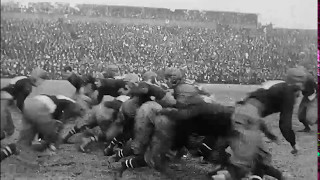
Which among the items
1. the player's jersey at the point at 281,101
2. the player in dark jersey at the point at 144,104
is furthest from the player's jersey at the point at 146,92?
the player's jersey at the point at 281,101

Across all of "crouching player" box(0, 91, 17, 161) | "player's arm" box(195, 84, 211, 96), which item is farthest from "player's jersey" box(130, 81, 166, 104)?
"crouching player" box(0, 91, 17, 161)

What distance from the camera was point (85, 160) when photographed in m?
3.23

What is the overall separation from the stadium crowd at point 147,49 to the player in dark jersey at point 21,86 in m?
0.06

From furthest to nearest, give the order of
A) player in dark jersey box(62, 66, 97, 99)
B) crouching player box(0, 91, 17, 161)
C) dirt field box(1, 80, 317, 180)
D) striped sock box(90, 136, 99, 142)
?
striped sock box(90, 136, 99, 142) < player in dark jersey box(62, 66, 97, 99) < dirt field box(1, 80, 317, 180) < crouching player box(0, 91, 17, 161)

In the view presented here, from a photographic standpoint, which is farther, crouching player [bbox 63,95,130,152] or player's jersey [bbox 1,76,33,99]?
crouching player [bbox 63,95,130,152]

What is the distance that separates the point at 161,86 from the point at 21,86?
3.09 feet

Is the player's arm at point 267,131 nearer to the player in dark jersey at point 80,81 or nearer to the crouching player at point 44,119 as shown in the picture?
the player in dark jersey at point 80,81

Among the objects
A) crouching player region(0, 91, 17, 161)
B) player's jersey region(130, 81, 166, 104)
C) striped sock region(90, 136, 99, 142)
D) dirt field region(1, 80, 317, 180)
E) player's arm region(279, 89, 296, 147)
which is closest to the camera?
crouching player region(0, 91, 17, 161)

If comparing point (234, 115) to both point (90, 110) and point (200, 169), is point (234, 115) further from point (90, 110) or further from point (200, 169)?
point (90, 110)

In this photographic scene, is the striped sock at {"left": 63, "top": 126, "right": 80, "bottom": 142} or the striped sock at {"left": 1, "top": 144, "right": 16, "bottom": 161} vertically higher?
the striped sock at {"left": 63, "top": 126, "right": 80, "bottom": 142}

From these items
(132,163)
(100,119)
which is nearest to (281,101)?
(132,163)

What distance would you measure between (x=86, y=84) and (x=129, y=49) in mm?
386

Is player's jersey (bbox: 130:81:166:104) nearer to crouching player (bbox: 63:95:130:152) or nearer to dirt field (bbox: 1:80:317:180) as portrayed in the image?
crouching player (bbox: 63:95:130:152)

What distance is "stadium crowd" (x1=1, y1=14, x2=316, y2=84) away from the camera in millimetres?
2982
